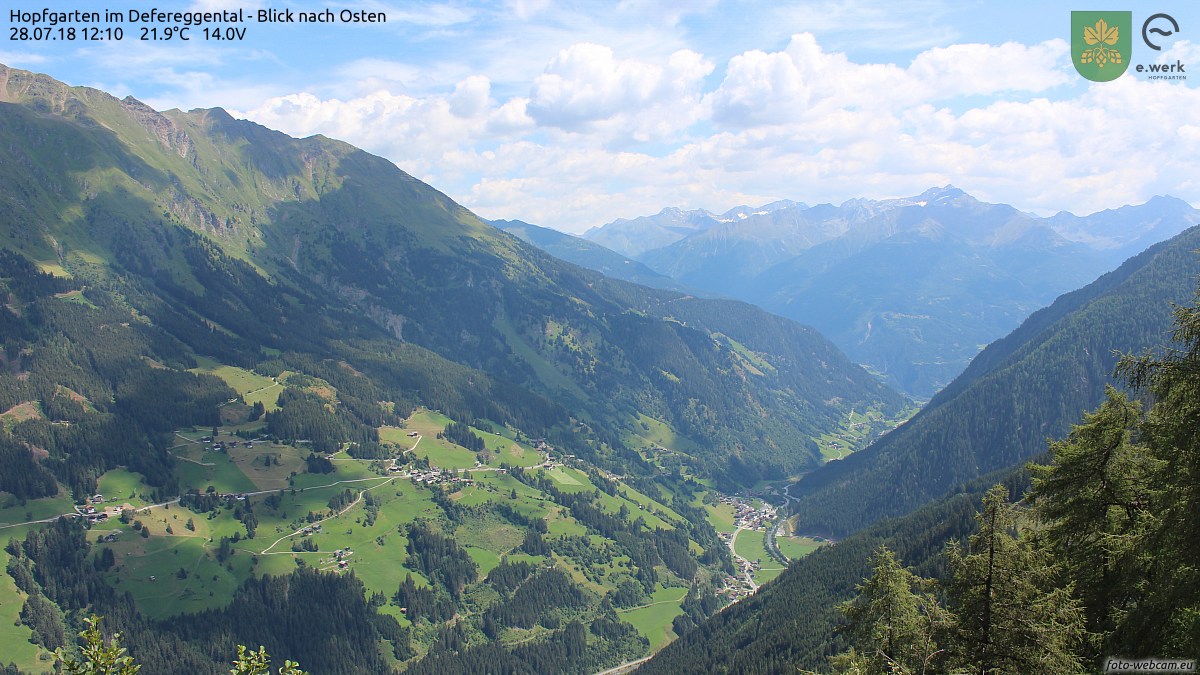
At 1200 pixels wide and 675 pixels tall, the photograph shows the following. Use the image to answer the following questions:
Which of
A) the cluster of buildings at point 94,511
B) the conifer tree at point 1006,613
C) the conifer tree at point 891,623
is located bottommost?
the cluster of buildings at point 94,511

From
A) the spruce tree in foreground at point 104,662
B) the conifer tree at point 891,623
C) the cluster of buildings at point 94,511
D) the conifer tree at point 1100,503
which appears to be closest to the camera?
the spruce tree in foreground at point 104,662

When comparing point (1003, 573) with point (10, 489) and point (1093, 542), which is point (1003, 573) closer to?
point (1093, 542)

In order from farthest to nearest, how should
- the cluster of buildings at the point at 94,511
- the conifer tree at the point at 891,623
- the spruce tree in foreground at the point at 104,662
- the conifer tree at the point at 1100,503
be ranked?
the cluster of buildings at the point at 94,511 < the conifer tree at the point at 1100,503 < the conifer tree at the point at 891,623 < the spruce tree in foreground at the point at 104,662

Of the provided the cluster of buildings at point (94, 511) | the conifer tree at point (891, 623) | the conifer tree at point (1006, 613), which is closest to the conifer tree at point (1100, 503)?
the conifer tree at point (1006, 613)

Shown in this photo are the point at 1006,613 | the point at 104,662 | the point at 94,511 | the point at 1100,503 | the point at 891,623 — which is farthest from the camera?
the point at 94,511

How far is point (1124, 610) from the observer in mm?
29688

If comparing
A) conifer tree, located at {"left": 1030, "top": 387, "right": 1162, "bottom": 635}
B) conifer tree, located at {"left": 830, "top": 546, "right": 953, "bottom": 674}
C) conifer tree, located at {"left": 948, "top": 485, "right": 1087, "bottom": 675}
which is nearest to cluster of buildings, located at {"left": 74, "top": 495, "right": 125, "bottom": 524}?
conifer tree, located at {"left": 830, "top": 546, "right": 953, "bottom": 674}

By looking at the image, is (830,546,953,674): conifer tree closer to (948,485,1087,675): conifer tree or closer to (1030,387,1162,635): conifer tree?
(948,485,1087,675): conifer tree

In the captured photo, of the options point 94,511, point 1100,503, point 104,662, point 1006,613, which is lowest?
point 94,511

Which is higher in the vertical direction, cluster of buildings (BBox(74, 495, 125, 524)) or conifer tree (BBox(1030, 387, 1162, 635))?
conifer tree (BBox(1030, 387, 1162, 635))

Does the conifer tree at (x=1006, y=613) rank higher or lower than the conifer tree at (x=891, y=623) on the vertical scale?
higher

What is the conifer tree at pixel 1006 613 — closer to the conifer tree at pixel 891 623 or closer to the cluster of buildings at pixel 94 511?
the conifer tree at pixel 891 623

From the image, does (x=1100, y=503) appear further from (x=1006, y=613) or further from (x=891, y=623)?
(x=1006, y=613)

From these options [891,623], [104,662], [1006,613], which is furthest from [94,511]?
[1006,613]
